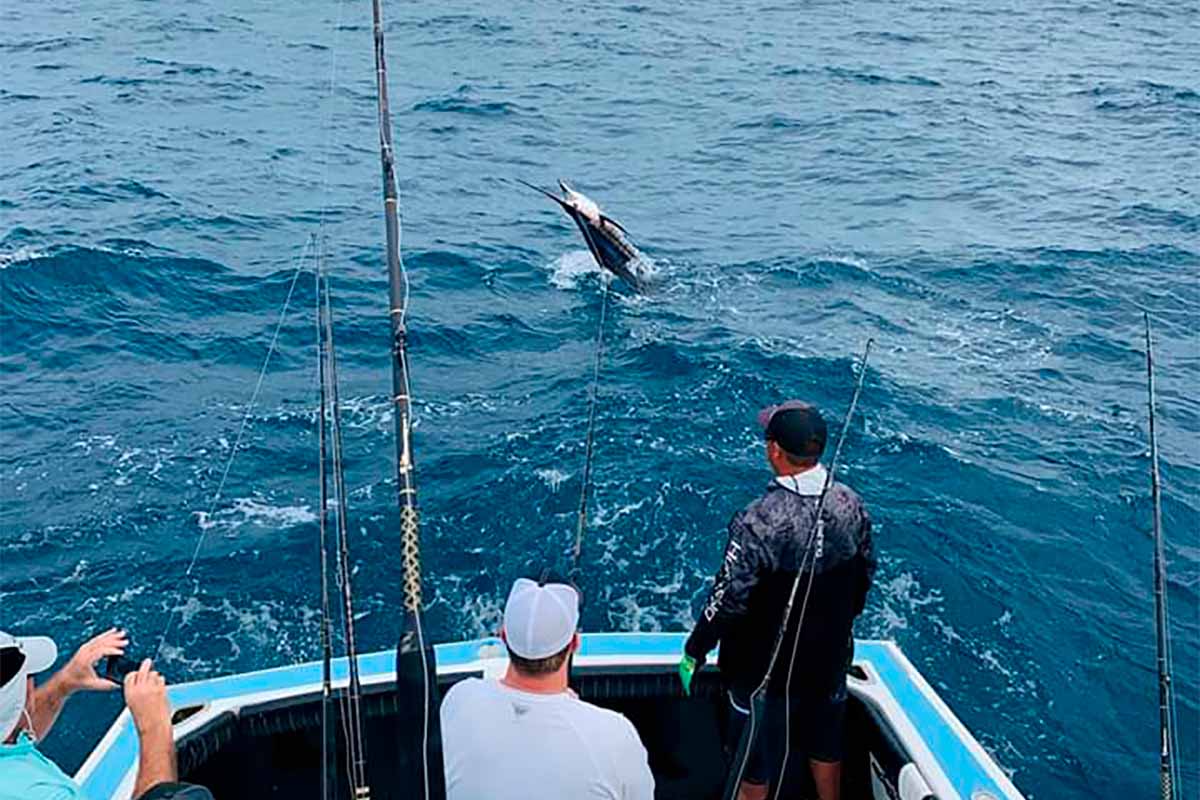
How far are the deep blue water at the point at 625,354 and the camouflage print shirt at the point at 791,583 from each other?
9.77 feet

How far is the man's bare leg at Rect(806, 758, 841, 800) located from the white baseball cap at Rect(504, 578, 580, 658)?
6.98ft

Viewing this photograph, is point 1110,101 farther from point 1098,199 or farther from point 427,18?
point 427,18

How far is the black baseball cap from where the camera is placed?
3744 millimetres

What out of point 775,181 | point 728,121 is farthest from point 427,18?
point 775,181

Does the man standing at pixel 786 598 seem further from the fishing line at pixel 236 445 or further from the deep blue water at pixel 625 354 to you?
the fishing line at pixel 236 445

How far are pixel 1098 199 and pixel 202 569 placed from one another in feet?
48.4

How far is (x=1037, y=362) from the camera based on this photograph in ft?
36.3

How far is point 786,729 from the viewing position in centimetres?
428

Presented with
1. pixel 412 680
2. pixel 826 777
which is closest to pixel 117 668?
pixel 412 680

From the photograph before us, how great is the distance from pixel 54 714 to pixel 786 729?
2.63m

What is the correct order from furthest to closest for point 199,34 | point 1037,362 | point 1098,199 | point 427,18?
point 427,18, point 199,34, point 1098,199, point 1037,362

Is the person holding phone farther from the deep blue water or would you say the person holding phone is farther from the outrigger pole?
the deep blue water

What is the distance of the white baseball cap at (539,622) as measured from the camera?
267 cm

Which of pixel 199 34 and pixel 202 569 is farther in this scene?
pixel 199 34
